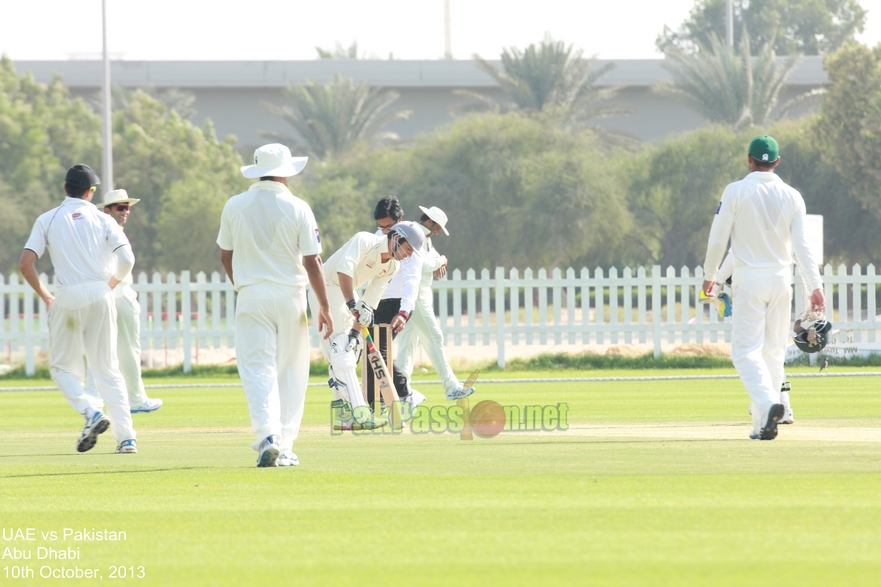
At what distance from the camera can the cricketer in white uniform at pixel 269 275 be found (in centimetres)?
751

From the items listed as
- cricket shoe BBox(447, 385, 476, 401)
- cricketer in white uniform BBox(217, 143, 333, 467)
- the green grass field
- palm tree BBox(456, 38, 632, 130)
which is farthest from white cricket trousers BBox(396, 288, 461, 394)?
palm tree BBox(456, 38, 632, 130)

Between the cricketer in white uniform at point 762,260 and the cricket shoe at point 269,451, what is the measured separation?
125 inches

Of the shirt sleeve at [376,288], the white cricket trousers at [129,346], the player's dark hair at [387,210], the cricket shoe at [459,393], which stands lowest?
the cricket shoe at [459,393]

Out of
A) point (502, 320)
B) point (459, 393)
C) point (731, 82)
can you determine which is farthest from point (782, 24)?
point (459, 393)

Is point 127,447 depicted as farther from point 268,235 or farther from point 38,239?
point 268,235

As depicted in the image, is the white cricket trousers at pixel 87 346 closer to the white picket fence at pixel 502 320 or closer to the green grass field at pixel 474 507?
the green grass field at pixel 474 507

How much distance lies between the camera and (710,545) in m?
4.66

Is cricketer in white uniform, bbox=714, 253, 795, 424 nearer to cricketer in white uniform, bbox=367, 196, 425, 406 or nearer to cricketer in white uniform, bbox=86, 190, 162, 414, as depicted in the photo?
cricketer in white uniform, bbox=367, 196, 425, 406

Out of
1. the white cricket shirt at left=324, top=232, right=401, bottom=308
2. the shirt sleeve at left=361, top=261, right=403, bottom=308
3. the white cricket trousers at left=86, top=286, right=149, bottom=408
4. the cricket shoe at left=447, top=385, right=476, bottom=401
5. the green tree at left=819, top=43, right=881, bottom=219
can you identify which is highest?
the green tree at left=819, top=43, right=881, bottom=219

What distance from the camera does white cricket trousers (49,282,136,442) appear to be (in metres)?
8.67

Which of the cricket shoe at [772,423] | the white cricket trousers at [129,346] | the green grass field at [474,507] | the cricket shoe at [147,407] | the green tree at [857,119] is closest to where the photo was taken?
the green grass field at [474,507]

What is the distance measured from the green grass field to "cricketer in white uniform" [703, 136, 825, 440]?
Result: 65cm

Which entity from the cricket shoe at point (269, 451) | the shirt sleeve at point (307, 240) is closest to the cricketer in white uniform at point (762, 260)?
the shirt sleeve at point (307, 240)

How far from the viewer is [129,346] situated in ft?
36.9
